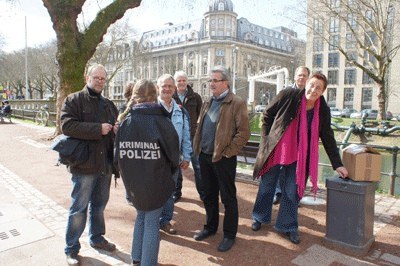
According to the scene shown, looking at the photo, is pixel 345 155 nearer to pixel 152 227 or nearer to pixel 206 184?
pixel 206 184

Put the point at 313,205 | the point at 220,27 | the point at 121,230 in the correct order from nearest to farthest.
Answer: the point at 121,230, the point at 313,205, the point at 220,27

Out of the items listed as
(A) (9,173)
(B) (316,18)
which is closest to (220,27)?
(B) (316,18)

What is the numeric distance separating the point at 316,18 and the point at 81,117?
22279 mm

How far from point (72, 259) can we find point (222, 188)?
1720 millimetres

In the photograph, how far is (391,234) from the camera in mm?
4340

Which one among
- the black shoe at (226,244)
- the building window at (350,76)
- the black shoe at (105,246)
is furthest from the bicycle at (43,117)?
the building window at (350,76)

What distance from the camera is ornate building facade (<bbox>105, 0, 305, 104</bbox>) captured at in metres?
78.3

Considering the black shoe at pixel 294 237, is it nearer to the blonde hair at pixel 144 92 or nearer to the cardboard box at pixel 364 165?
the cardboard box at pixel 364 165

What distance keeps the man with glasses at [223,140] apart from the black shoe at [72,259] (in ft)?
4.49

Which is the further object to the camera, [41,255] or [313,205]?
[313,205]

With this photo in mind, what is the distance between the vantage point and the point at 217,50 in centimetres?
8006

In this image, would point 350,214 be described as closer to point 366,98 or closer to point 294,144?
point 294,144

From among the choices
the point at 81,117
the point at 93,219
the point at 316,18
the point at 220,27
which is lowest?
the point at 93,219

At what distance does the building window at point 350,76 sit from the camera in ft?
209
